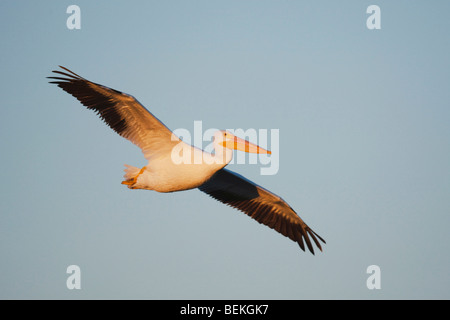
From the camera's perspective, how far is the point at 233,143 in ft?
27.8

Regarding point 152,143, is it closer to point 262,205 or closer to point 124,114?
point 124,114

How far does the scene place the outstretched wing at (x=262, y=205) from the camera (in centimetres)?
962

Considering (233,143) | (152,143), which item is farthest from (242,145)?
(152,143)

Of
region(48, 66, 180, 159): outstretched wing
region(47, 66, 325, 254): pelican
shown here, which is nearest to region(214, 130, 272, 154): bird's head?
region(47, 66, 325, 254): pelican

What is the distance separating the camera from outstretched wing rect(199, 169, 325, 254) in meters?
9.62

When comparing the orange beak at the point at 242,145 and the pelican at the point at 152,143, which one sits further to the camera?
the orange beak at the point at 242,145

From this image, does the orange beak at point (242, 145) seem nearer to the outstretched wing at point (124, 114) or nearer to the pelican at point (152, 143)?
the pelican at point (152, 143)

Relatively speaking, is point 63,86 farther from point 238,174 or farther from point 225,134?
point 238,174


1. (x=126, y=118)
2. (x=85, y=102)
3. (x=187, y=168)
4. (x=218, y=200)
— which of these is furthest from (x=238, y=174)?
(x=85, y=102)

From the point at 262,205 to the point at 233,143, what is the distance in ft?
6.14

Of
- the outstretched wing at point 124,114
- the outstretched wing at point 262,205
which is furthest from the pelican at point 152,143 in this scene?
the outstretched wing at point 262,205

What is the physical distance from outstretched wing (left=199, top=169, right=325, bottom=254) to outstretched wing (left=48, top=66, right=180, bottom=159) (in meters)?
1.66

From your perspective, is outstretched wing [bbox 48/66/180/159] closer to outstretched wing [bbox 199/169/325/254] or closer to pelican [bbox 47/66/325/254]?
pelican [bbox 47/66/325/254]

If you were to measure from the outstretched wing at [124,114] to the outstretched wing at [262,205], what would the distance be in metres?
1.66
